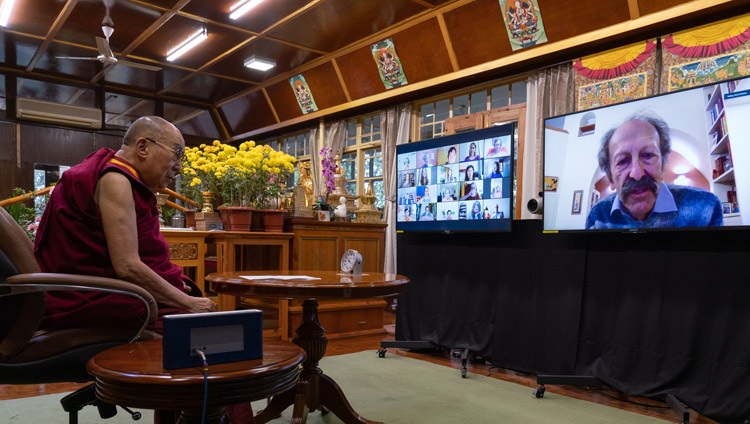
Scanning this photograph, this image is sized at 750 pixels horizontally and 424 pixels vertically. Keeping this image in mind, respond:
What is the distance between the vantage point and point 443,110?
592cm

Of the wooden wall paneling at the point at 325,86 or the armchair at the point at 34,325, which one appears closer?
the armchair at the point at 34,325

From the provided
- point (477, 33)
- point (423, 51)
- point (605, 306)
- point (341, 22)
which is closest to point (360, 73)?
point (341, 22)

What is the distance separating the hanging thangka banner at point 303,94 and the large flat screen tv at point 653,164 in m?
4.54

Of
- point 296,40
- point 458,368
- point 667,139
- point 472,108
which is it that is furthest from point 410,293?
point 296,40

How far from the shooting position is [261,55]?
6516 mm

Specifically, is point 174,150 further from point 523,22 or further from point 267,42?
point 267,42

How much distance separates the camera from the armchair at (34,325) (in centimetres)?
125

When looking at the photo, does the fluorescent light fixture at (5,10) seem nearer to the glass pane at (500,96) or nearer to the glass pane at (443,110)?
the glass pane at (443,110)

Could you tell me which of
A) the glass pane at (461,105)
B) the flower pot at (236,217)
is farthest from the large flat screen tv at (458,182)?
the glass pane at (461,105)

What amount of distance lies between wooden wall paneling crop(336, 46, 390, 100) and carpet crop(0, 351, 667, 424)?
12.7ft

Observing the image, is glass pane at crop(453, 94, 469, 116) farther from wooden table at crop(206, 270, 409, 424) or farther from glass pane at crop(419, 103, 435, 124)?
wooden table at crop(206, 270, 409, 424)

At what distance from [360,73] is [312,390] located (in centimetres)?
468

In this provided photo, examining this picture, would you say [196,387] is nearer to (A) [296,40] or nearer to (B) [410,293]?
(B) [410,293]

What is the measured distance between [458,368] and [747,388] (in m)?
1.58
